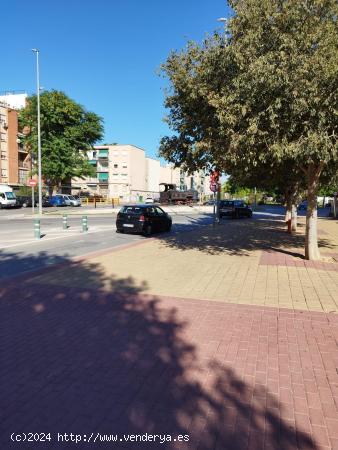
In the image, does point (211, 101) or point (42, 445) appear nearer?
point (42, 445)

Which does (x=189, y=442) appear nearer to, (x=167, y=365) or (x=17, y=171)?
(x=167, y=365)

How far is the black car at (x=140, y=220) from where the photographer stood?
18.3 m

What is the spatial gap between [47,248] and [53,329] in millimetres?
8524

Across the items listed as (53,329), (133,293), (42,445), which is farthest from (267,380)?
(133,293)

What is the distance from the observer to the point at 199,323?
5.66 m

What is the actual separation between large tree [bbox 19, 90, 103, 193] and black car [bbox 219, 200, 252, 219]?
89.0 feet

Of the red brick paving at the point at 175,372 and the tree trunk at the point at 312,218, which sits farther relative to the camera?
the tree trunk at the point at 312,218

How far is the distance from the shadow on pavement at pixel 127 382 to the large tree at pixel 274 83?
15.5 ft

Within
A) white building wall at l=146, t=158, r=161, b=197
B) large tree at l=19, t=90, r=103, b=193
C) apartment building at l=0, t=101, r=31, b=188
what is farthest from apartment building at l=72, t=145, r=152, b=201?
large tree at l=19, t=90, r=103, b=193

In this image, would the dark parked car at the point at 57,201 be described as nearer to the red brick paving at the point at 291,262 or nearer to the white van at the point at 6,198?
the white van at the point at 6,198

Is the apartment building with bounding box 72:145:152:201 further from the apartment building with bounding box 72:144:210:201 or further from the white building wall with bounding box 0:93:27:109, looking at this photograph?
the white building wall with bounding box 0:93:27:109

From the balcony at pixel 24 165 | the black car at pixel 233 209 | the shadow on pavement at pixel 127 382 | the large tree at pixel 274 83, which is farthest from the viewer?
the balcony at pixel 24 165

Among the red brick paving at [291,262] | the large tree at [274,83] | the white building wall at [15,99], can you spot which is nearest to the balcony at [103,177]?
the white building wall at [15,99]

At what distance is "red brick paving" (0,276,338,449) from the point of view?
315 centimetres
